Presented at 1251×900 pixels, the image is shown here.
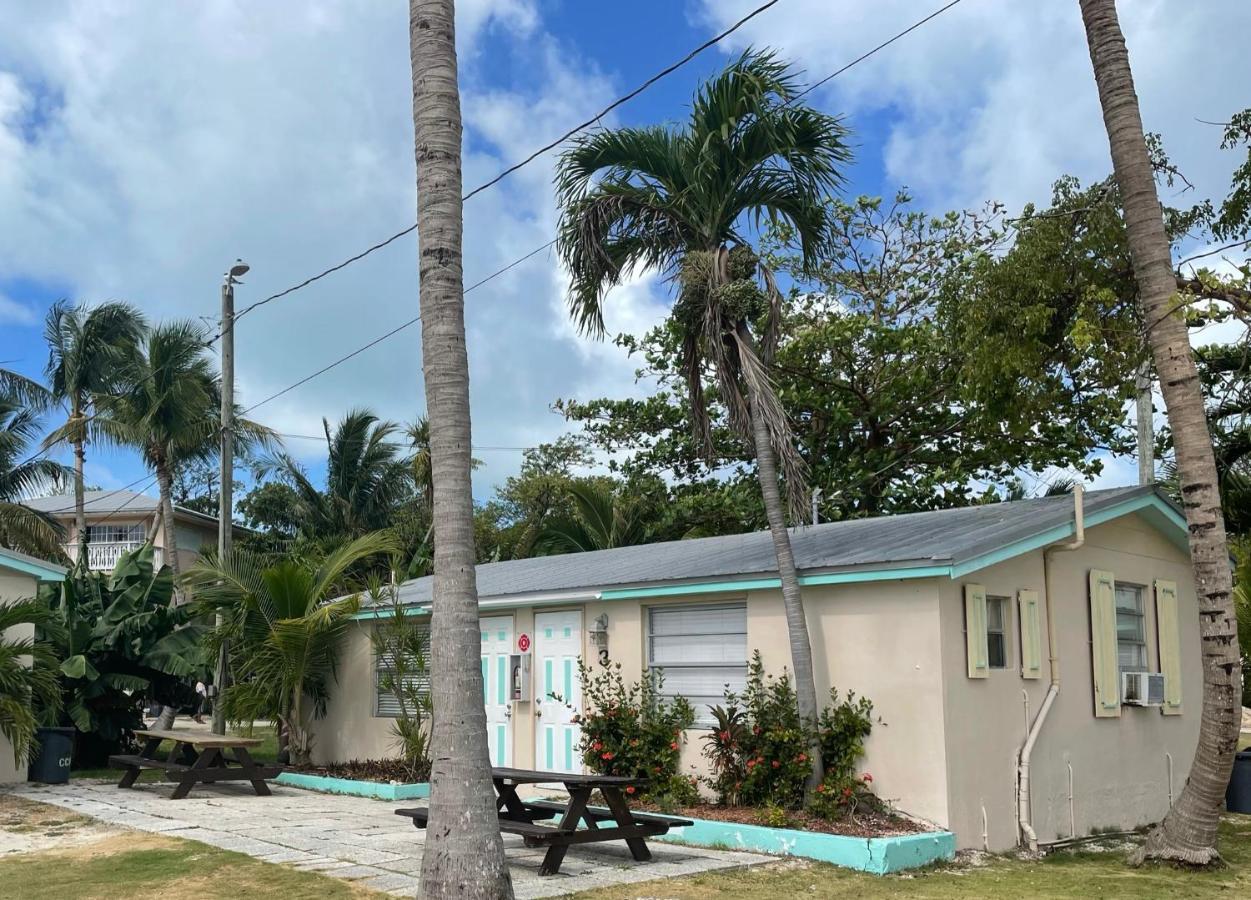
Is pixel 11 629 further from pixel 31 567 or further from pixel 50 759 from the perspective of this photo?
pixel 50 759

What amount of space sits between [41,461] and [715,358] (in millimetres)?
29771

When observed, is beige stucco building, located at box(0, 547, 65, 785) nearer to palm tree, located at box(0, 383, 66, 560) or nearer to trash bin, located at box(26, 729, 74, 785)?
trash bin, located at box(26, 729, 74, 785)

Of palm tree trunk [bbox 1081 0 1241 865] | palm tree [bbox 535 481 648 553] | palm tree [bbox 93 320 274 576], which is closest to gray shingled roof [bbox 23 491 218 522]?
palm tree [bbox 93 320 274 576]

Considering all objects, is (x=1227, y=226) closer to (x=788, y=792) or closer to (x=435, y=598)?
(x=788, y=792)

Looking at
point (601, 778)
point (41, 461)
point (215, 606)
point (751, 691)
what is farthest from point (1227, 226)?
point (41, 461)

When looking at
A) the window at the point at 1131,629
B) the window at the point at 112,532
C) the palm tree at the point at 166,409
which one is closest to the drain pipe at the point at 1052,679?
the window at the point at 1131,629

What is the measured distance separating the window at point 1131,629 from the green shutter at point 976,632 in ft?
9.91

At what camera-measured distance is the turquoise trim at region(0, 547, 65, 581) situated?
16.2 meters

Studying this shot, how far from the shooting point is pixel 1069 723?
12.6m

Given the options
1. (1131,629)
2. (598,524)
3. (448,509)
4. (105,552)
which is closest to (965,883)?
(448,509)

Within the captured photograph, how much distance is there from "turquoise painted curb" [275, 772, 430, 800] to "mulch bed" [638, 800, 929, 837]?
187 inches

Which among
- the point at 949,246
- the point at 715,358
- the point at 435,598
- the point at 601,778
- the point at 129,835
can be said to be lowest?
the point at 129,835

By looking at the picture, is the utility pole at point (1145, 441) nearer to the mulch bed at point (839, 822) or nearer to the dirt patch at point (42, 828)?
the mulch bed at point (839, 822)

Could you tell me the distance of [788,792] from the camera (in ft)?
38.1
